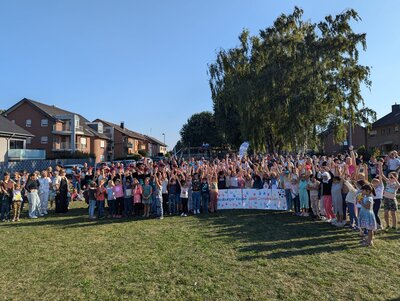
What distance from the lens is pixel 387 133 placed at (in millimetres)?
53938

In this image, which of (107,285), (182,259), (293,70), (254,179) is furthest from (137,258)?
(293,70)

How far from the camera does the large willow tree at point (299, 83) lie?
27156mm

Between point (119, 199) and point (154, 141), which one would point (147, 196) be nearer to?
point (119, 199)

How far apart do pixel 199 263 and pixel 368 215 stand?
432 cm

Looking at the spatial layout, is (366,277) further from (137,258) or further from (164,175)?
(164,175)

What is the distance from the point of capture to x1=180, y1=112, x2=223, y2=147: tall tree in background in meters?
61.7

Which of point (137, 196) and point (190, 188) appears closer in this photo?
point (137, 196)

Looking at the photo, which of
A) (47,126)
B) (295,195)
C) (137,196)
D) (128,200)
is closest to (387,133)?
(295,195)

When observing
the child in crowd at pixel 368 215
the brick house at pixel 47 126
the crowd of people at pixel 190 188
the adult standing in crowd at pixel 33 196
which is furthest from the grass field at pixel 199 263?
the brick house at pixel 47 126

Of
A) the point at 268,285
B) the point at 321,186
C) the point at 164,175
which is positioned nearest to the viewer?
the point at 268,285

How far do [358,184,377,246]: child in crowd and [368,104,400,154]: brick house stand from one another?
48.9 m

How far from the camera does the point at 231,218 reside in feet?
37.7

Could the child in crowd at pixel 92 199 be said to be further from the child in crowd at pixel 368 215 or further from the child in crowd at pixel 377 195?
the child in crowd at pixel 377 195

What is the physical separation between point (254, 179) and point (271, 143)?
67.4 ft
